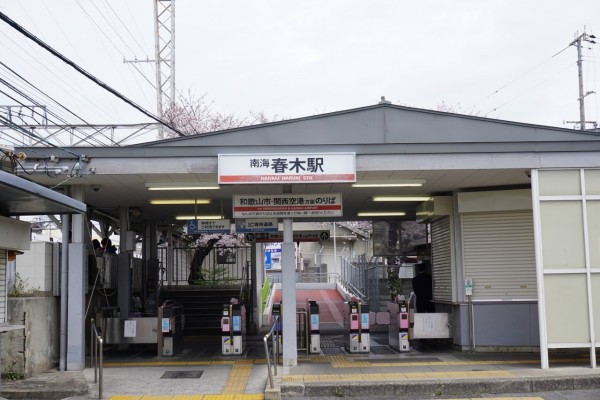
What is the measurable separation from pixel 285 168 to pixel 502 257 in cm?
526

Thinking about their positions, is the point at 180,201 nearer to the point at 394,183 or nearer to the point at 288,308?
the point at 288,308

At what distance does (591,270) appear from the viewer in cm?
1170

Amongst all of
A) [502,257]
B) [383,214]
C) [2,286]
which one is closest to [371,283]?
[383,214]

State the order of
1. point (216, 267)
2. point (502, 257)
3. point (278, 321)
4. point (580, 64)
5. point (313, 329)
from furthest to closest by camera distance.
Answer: point (580, 64) → point (216, 267) → point (313, 329) → point (502, 257) → point (278, 321)

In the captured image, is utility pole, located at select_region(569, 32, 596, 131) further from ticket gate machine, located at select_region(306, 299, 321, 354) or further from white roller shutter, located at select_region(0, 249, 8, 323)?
white roller shutter, located at select_region(0, 249, 8, 323)

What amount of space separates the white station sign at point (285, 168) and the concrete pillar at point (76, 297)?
3.22 meters

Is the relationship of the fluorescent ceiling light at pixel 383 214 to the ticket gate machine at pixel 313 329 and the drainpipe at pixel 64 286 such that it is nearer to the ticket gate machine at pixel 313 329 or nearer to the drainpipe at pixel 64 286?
the ticket gate machine at pixel 313 329

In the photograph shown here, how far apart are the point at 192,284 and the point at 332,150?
43.5ft

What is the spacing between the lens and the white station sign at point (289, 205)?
1262 centimetres

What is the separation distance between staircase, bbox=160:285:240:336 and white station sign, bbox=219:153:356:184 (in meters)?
9.19

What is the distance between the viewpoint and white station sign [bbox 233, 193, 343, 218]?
41.4 feet

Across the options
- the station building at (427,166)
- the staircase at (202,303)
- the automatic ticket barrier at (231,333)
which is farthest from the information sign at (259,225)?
the staircase at (202,303)

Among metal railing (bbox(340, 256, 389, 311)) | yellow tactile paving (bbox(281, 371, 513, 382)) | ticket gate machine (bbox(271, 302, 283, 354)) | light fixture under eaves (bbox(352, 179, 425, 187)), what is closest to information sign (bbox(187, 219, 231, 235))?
ticket gate machine (bbox(271, 302, 283, 354))

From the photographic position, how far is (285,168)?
11.7m
